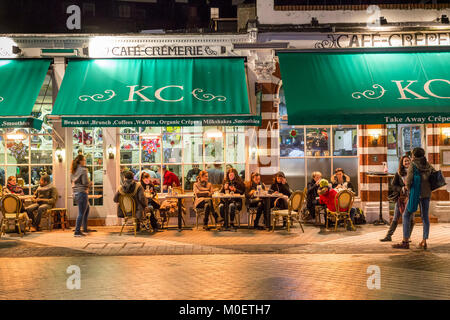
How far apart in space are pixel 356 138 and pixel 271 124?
2.44 meters

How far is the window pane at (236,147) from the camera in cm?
1330

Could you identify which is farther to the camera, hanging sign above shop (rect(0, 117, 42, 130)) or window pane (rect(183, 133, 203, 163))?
window pane (rect(183, 133, 203, 163))

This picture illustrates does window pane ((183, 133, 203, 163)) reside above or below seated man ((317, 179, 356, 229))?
above

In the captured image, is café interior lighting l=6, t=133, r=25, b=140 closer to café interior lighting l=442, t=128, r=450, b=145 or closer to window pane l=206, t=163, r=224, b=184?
window pane l=206, t=163, r=224, b=184

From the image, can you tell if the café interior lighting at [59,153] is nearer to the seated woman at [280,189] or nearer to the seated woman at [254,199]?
the seated woman at [254,199]

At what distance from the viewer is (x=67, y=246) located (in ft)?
32.8

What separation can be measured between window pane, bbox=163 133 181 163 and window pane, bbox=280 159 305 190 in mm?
2825

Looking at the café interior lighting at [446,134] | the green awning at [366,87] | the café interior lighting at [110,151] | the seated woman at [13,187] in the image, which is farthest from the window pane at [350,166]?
the seated woman at [13,187]

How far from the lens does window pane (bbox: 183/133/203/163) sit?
13250 mm

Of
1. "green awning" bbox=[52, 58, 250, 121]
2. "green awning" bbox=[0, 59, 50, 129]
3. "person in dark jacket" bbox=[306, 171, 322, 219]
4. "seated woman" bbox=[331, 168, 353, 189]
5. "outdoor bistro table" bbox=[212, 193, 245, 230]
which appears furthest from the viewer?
"person in dark jacket" bbox=[306, 171, 322, 219]

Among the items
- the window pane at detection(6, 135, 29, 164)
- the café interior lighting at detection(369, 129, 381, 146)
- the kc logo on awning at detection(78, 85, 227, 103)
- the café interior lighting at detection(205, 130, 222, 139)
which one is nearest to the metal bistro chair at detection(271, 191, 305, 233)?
the café interior lighting at detection(205, 130, 222, 139)

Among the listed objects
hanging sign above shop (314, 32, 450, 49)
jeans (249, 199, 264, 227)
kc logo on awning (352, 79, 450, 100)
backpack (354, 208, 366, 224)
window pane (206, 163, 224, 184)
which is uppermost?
hanging sign above shop (314, 32, 450, 49)

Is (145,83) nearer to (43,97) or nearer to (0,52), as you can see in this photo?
(43,97)
